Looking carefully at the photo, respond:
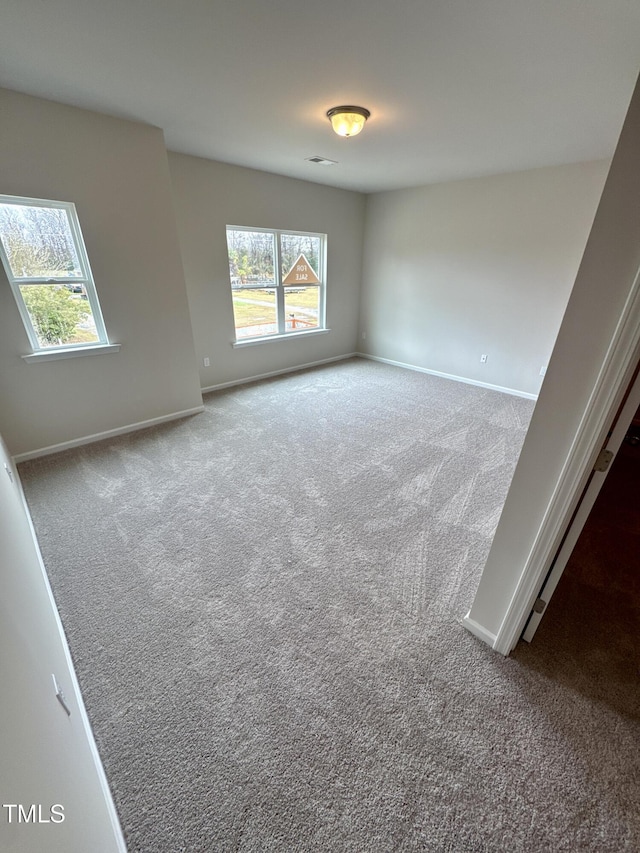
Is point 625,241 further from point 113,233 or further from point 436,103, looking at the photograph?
point 113,233

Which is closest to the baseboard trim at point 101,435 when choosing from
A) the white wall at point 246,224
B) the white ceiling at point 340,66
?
the white wall at point 246,224

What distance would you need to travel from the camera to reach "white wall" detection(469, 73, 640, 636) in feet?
2.85

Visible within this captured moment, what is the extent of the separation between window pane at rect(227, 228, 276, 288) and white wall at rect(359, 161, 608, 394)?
1813mm

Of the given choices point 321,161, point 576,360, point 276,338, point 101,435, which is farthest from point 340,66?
point 101,435

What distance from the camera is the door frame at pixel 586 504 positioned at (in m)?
1.13

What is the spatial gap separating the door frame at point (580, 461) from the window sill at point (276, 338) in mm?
3952

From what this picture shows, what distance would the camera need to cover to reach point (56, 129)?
2428 mm

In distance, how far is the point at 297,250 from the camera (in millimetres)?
4801

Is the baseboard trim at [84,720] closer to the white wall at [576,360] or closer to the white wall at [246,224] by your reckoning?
the white wall at [576,360]

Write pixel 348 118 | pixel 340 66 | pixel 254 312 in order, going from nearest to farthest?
pixel 340 66, pixel 348 118, pixel 254 312

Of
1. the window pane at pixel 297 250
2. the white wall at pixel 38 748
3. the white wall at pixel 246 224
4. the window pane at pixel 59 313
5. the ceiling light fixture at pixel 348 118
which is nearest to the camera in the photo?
the white wall at pixel 38 748

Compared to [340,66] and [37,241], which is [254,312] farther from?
[340,66]

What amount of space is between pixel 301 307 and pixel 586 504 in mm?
4584

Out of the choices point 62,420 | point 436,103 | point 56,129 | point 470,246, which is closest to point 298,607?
point 62,420
